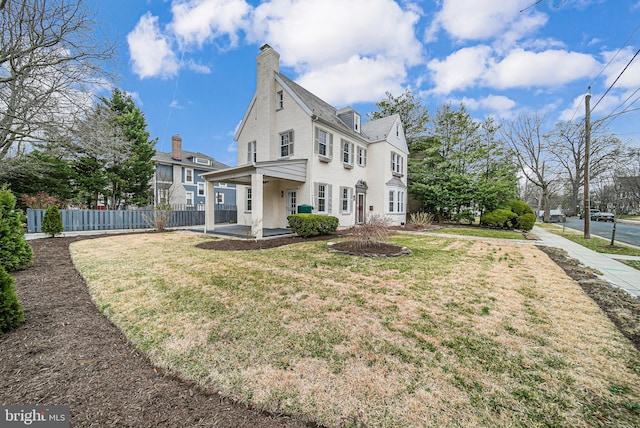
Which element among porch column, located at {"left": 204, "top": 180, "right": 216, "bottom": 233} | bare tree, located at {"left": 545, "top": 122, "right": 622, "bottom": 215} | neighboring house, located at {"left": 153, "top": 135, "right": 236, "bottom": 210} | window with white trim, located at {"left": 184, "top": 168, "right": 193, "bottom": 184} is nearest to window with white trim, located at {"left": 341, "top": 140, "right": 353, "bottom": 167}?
porch column, located at {"left": 204, "top": 180, "right": 216, "bottom": 233}

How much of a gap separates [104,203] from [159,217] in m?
11.8

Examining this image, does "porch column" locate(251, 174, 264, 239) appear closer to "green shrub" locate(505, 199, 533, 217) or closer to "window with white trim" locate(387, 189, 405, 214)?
"window with white trim" locate(387, 189, 405, 214)

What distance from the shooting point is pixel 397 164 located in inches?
712

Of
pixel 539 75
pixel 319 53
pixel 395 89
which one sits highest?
pixel 395 89

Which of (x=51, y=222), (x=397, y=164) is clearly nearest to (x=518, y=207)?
(x=397, y=164)

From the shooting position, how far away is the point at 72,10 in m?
6.71

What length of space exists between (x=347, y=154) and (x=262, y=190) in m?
5.99

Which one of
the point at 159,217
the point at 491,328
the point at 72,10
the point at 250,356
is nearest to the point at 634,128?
the point at 491,328

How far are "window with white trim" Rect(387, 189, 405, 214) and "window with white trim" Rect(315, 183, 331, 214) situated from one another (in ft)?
18.2

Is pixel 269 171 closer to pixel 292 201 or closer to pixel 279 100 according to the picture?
pixel 292 201

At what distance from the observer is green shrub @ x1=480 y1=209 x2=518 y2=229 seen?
16469 mm

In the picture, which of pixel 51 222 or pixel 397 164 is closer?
pixel 51 222

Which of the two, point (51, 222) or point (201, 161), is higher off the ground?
point (201, 161)

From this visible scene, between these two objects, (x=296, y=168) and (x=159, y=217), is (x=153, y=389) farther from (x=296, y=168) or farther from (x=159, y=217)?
(x=159, y=217)
